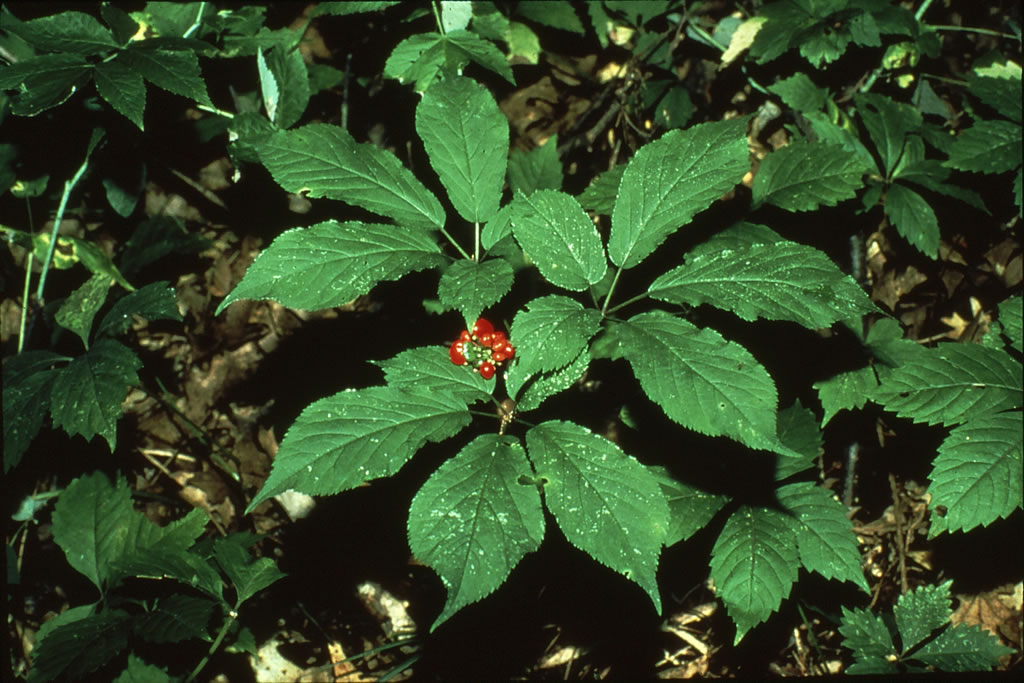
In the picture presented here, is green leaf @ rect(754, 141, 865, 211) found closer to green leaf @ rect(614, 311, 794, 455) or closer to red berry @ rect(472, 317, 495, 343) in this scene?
green leaf @ rect(614, 311, 794, 455)

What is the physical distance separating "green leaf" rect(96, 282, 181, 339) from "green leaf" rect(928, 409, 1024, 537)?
2.86m

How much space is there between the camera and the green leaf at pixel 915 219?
2.50 m

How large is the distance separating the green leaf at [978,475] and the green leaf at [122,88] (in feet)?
9.85

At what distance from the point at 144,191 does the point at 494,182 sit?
2.27 meters

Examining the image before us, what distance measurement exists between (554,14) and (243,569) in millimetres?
2819

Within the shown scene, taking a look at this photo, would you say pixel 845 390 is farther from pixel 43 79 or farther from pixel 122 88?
pixel 43 79

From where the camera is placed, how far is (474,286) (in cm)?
161

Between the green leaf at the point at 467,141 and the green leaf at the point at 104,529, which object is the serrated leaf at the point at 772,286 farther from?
the green leaf at the point at 104,529

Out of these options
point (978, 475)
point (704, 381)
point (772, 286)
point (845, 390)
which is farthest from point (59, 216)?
point (978, 475)

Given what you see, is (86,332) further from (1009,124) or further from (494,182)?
(1009,124)

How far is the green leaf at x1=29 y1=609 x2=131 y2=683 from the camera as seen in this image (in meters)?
2.20

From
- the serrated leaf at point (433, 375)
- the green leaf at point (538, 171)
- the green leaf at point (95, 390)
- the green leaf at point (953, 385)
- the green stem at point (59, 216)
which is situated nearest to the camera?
the serrated leaf at point (433, 375)

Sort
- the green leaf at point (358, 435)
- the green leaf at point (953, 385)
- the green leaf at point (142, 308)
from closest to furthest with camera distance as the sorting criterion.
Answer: the green leaf at point (358, 435)
the green leaf at point (953, 385)
the green leaf at point (142, 308)


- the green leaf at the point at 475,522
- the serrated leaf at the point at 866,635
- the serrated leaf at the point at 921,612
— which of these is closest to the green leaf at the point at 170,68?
the green leaf at the point at 475,522
